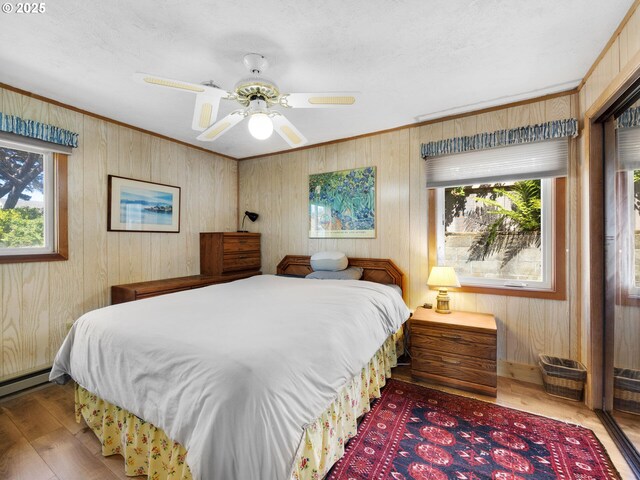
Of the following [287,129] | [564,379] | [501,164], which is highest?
[287,129]

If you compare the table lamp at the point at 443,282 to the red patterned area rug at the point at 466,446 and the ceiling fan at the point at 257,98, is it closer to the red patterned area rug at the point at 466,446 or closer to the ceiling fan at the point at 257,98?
the red patterned area rug at the point at 466,446

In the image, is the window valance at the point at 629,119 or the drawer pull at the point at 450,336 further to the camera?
the drawer pull at the point at 450,336

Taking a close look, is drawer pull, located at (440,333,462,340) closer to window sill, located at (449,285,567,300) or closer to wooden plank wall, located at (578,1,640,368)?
window sill, located at (449,285,567,300)

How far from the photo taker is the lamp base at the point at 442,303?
2613 mm

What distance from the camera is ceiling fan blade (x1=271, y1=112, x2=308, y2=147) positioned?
1940 mm

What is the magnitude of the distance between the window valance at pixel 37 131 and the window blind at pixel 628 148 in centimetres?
416

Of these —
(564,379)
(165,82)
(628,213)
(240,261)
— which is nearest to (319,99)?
(165,82)

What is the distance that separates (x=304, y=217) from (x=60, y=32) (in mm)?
2612

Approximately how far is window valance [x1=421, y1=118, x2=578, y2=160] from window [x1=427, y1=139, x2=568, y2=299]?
0.21ft

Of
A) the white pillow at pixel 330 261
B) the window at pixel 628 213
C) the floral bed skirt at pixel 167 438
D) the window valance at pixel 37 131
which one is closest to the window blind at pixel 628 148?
the window at pixel 628 213

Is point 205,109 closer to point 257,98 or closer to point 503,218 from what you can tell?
point 257,98

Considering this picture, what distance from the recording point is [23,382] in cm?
230

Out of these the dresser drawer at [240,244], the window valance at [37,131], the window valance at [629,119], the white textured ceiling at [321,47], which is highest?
the white textured ceiling at [321,47]

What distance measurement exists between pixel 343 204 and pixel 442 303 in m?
1.55
